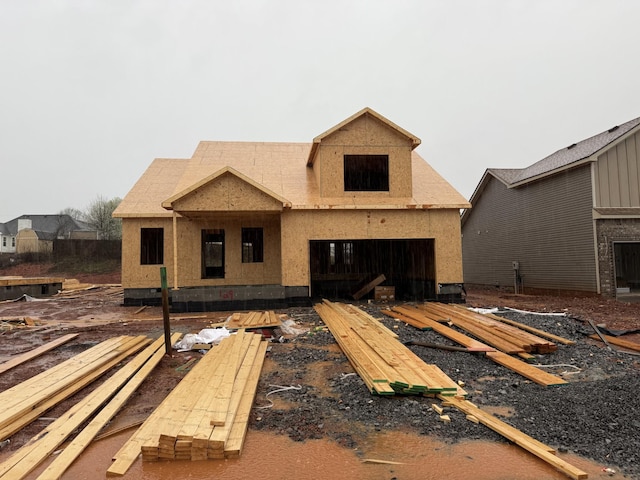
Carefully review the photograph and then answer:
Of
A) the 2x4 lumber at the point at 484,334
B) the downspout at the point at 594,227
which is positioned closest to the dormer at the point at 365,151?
the 2x4 lumber at the point at 484,334

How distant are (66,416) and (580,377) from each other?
23.5ft

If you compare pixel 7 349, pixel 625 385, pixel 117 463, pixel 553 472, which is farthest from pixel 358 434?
pixel 7 349

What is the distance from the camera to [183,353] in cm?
799

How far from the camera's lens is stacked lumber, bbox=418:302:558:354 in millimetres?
7195

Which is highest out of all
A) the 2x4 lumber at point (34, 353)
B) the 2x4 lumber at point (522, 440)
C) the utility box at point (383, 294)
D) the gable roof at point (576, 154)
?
the gable roof at point (576, 154)

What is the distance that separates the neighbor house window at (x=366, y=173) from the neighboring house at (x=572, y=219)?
8334 millimetres

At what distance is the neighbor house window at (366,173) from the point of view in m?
15.1

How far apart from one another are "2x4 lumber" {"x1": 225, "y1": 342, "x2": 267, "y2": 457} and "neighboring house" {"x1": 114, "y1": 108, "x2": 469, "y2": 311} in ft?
24.3

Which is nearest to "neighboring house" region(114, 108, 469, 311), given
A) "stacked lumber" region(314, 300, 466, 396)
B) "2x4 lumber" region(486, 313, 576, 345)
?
"2x4 lumber" region(486, 313, 576, 345)

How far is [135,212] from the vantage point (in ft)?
50.5

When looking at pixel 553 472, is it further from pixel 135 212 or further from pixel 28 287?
pixel 28 287

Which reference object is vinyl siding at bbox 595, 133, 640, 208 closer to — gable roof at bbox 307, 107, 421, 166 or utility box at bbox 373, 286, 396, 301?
gable roof at bbox 307, 107, 421, 166

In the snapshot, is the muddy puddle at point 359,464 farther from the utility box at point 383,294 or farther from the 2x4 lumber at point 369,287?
the 2x4 lumber at point 369,287

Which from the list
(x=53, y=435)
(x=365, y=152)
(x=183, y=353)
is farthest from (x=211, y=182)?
(x=53, y=435)
